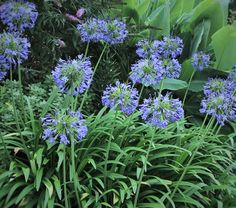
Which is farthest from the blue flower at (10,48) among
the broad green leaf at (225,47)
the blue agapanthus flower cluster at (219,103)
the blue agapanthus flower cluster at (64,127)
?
the broad green leaf at (225,47)

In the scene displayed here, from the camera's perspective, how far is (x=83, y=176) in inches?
134

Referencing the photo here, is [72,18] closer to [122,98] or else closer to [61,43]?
[61,43]

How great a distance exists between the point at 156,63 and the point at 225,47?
2.29 meters

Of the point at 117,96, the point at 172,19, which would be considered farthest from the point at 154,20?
the point at 117,96

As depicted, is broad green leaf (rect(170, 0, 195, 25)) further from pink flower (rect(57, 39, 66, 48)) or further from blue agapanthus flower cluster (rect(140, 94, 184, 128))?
blue agapanthus flower cluster (rect(140, 94, 184, 128))

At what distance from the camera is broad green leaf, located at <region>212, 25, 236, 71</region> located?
16.1ft

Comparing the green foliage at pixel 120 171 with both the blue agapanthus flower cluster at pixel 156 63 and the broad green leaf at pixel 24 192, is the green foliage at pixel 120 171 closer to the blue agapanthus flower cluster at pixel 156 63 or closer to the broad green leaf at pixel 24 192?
the broad green leaf at pixel 24 192

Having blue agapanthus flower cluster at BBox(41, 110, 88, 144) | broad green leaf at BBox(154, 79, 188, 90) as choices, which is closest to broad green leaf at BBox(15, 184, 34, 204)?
blue agapanthus flower cluster at BBox(41, 110, 88, 144)

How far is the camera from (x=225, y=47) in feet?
16.4

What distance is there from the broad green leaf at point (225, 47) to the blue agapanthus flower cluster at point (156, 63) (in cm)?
161

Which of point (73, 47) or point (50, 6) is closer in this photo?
point (50, 6)

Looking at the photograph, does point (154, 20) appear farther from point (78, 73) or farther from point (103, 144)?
point (78, 73)

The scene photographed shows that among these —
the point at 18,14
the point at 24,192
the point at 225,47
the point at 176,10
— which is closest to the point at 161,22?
the point at 176,10

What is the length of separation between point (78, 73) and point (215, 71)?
2.71 m
